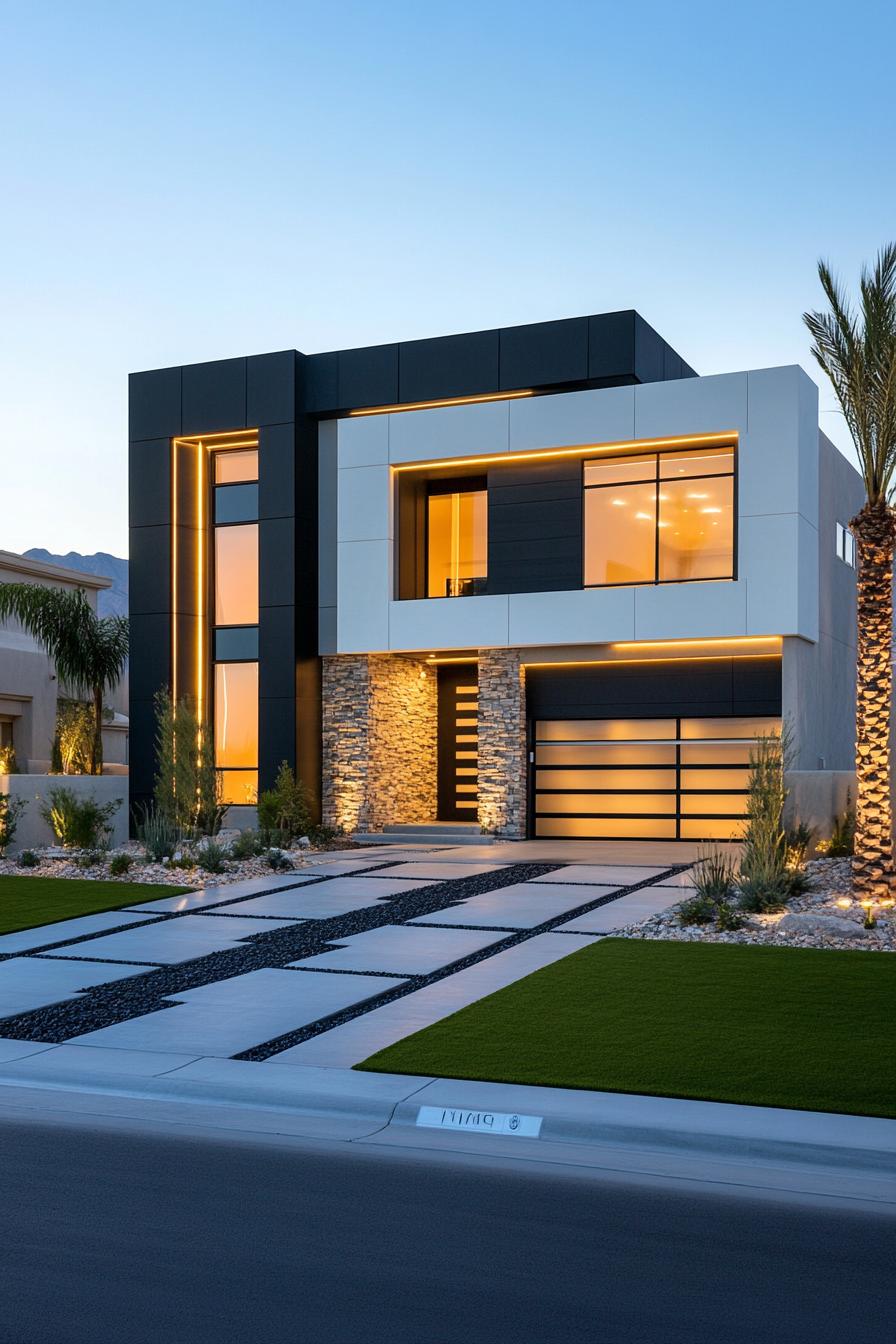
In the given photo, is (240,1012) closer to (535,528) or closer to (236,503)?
(535,528)

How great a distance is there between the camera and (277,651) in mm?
24828

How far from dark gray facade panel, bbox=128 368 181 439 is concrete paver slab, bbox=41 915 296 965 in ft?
45.9

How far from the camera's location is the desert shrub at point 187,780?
2114cm

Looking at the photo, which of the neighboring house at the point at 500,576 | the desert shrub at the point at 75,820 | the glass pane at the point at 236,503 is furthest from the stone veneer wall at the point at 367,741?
the desert shrub at the point at 75,820

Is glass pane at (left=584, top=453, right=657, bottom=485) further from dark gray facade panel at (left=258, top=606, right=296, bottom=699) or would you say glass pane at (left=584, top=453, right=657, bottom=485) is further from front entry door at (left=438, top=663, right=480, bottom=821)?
dark gray facade panel at (left=258, top=606, right=296, bottom=699)

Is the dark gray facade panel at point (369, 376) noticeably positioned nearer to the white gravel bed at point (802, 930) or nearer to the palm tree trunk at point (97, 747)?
the palm tree trunk at point (97, 747)

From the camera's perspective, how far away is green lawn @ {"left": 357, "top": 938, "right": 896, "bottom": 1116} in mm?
7676

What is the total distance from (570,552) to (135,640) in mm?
9051

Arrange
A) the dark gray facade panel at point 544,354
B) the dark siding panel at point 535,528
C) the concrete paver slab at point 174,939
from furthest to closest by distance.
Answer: the dark siding panel at point 535,528
the dark gray facade panel at point 544,354
the concrete paver slab at point 174,939

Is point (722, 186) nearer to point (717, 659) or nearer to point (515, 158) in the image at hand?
point (515, 158)

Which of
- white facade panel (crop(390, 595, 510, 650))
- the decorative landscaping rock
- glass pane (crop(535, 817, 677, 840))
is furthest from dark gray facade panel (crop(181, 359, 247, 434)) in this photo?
the decorative landscaping rock

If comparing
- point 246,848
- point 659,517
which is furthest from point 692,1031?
point 659,517

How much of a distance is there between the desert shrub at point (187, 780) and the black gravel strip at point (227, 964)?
180 inches

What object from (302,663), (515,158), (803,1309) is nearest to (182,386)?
(302,663)
